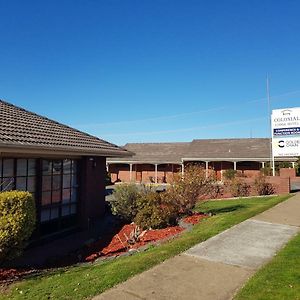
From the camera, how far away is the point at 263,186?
2164cm

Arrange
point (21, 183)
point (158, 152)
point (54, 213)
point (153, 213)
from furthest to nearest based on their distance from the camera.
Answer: point (158, 152) → point (54, 213) → point (153, 213) → point (21, 183)

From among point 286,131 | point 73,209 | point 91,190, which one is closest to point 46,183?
point 73,209

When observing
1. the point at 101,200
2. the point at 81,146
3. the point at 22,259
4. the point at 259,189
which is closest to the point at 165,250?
the point at 22,259

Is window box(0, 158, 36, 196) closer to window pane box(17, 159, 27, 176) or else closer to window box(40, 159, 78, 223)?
window pane box(17, 159, 27, 176)

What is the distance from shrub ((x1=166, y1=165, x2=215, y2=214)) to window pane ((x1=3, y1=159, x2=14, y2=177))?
5.03 metres

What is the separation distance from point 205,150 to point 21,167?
110ft

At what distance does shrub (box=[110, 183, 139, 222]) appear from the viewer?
41.1 feet

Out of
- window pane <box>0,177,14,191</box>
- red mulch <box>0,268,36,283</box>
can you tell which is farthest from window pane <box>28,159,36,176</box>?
red mulch <box>0,268,36,283</box>

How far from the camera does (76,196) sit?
44.9 feet

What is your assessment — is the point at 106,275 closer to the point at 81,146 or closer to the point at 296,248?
the point at 296,248

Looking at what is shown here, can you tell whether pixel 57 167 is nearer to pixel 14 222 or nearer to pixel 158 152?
pixel 14 222

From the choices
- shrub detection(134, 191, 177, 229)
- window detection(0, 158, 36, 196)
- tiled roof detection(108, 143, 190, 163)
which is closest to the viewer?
window detection(0, 158, 36, 196)

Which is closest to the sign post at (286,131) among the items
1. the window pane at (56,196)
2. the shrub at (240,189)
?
the shrub at (240,189)

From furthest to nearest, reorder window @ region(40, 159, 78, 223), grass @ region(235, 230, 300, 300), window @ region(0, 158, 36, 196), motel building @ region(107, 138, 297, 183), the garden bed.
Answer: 1. motel building @ region(107, 138, 297, 183)
2. window @ region(40, 159, 78, 223)
3. window @ region(0, 158, 36, 196)
4. the garden bed
5. grass @ region(235, 230, 300, 300)
